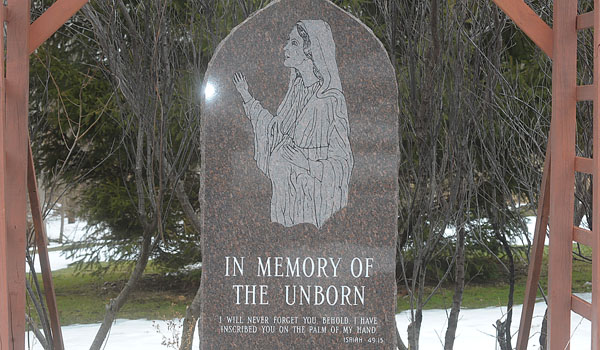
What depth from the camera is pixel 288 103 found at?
3.47 meters

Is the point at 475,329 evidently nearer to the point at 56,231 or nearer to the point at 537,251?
the point at 537,251

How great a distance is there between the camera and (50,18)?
3305 millimetres

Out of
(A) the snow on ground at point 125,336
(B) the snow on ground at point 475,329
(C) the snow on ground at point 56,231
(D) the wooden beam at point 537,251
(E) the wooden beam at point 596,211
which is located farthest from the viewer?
(C) the snow on ground at point 56,231

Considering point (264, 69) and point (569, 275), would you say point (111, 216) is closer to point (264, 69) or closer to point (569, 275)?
point (264, 69)

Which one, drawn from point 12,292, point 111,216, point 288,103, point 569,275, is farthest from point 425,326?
point 12,292

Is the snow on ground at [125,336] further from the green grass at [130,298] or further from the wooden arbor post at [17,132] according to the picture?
the wooden arbor post at [17,132]

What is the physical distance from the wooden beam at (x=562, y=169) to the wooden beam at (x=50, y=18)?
7.91 feet

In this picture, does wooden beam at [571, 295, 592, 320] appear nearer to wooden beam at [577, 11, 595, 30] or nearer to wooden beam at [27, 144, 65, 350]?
wooden beam at [577, 11, 595, 30]

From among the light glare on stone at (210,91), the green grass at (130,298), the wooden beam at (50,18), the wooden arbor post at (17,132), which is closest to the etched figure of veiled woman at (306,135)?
the light glare on stone at (210,91)

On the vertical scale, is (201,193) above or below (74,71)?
below

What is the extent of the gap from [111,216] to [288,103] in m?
3.82

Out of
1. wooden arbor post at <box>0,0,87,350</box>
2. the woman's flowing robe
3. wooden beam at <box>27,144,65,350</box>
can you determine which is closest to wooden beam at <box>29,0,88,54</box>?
wooden arbor post at <box>0,0,87,350</box>

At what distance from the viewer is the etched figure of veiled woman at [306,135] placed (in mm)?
3447

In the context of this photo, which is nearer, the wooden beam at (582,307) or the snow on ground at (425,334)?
the wooden beam at (582,307)
